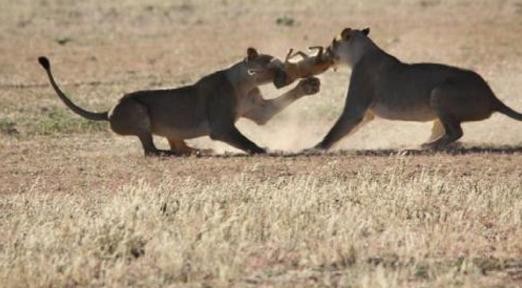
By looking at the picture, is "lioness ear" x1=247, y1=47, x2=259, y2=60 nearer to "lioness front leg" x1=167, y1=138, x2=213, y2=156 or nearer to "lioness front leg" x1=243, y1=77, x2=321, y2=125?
"lioness front leg" x1=243, y1=77, x2=321, y2=125

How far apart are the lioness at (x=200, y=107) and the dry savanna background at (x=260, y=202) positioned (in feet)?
1.09

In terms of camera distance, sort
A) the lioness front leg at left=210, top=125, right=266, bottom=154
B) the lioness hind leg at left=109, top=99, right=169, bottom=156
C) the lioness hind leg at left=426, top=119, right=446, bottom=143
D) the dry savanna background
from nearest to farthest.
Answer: the dry savanna background → the lioness front leg at left=210, top=125, right=266, bottom=154 → the lioness hind leg at left=109, top=99, right=169, bottom=156 → the lioness hind leg at left=426, top=119, right=446, bottom=143

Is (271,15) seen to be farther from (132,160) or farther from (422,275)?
(422,275)

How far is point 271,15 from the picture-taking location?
41.5 metres

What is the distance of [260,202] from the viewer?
10672 mm

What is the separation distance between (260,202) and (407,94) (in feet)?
15.6

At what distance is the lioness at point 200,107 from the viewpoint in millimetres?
15008

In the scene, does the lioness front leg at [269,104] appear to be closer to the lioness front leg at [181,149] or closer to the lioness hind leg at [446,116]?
the lioness front leg at [181,149]

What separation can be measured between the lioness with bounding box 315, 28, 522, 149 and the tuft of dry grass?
2768 mm

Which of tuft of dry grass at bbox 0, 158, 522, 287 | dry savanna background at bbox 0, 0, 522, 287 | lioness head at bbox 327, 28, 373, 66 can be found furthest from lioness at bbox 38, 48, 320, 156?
tuft of dry grass at bbox 0, 158, 522, 287

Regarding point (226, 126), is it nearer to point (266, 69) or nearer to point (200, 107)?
point (200, 107)

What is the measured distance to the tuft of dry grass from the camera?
8.60 metres

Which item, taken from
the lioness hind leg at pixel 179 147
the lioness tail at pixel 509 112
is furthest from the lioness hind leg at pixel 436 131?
the lioness hind leg at pixel 179 147

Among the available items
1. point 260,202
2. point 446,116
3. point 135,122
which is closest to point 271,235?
point 260,202
